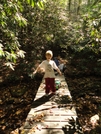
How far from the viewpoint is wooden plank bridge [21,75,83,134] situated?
402 centimetres

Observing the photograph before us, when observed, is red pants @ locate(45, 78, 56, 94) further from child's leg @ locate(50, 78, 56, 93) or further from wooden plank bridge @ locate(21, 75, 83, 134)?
wooden plank bridge @ locate(21, 75, 83, 134)

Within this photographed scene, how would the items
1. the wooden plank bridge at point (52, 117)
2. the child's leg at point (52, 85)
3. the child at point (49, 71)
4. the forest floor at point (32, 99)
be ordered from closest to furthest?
the wooden plank bridge at point (52, 117) → the child at point (49, 71) → the child's leg at point (52, 85) → the forest floor at point (32, 99)

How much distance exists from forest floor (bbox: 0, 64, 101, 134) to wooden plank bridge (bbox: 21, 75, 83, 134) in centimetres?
187

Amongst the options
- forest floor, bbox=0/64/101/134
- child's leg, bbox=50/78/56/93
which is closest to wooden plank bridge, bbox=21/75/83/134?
child's leg, bbox=50/78/56/93

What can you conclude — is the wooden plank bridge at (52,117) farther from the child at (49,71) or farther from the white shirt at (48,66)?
the white shirt at (48,66)

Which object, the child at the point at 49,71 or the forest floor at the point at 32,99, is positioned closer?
the child at the point at 49,71

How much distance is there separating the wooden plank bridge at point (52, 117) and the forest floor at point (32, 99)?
1.87 meters

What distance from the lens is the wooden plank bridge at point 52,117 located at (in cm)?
402

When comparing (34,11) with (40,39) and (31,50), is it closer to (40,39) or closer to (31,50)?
(40,39)

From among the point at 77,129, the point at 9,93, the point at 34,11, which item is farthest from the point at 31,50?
the point at 77,129

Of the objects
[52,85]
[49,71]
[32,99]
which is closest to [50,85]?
[52,85]

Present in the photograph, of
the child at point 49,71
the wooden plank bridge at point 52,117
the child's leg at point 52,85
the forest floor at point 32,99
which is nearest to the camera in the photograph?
the wooden plank bridge at point 52,117

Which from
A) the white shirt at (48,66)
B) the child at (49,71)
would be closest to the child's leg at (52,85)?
the child at (49,71)

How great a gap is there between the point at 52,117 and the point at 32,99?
4.70 meters
